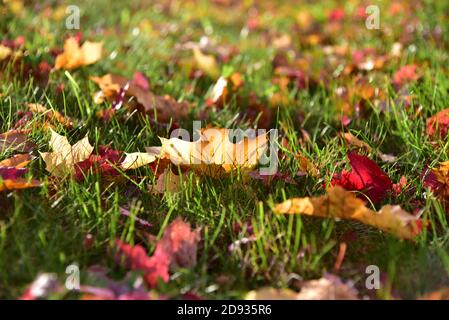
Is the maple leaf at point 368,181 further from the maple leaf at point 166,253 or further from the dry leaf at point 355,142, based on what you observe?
the maple leaf at point 166,253

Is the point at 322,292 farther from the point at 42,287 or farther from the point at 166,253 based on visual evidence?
the point at 42,287

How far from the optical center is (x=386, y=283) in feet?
4.25

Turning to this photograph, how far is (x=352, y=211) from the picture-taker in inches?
55.4

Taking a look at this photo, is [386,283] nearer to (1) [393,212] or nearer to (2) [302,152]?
(1) [393,212]

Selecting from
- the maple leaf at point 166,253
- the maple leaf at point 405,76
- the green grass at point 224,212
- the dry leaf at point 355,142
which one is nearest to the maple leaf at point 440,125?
the green grass at point 224,212

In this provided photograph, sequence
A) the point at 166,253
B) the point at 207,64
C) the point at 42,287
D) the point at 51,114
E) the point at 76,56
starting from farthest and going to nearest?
1. the point at 207,64
2. the point at 76,56
3. the point at 51,114
4. the point at 166,253
5. the point at 42,287

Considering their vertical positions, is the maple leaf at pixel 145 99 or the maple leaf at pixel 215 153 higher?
the maple leaf at pixel 145 99

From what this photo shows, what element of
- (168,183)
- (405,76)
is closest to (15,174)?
(168,183)

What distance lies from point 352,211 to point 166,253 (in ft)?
1.36

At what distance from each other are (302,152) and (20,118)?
2.83ft

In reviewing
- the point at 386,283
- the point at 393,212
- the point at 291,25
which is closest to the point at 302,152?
the point at 393,212

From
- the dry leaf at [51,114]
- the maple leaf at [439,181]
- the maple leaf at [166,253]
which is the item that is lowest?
the maple leaf at [166,253]

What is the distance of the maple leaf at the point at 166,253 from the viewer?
129 cm

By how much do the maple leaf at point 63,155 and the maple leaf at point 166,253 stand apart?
0.36 meters
